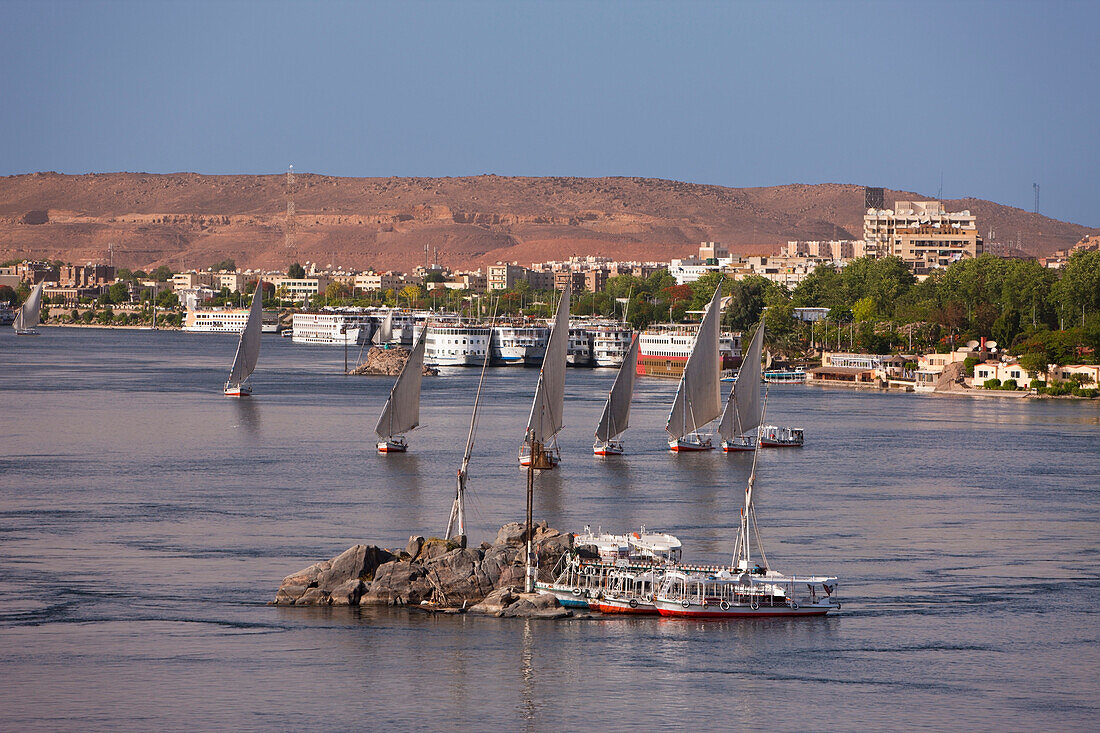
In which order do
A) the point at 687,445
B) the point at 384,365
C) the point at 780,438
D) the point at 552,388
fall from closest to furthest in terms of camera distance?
1. the point at 552,388
2. the point at 687,445
3. the point at 780,438
4. the point at 384,365

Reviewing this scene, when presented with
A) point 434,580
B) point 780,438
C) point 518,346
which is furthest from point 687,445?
point 518,346

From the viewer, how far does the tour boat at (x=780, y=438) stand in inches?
1708

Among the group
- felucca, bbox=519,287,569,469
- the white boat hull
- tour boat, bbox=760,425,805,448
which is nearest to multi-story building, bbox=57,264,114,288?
tour boat, bbox=760,425,805,448

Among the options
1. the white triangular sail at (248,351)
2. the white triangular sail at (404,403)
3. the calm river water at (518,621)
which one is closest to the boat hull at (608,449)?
the calm river water at (518,621)

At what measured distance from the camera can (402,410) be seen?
40.5 m

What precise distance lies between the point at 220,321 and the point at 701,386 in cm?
10285

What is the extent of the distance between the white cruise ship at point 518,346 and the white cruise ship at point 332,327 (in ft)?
71.2

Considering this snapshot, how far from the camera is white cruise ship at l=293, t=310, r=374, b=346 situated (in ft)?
363

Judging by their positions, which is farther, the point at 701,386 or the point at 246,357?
the point at 246,357

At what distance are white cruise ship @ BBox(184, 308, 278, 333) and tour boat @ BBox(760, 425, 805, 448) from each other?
3841 inches

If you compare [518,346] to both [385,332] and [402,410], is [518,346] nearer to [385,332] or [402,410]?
[385,332]

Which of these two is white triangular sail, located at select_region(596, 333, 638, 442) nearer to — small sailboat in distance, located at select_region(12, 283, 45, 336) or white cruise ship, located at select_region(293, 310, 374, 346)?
white cruise ship, located at select_region(293, 310, 374, 346)

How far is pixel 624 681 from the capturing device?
19328mm

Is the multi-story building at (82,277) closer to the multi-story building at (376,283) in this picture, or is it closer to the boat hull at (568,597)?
the multi-story building at (376,283)
